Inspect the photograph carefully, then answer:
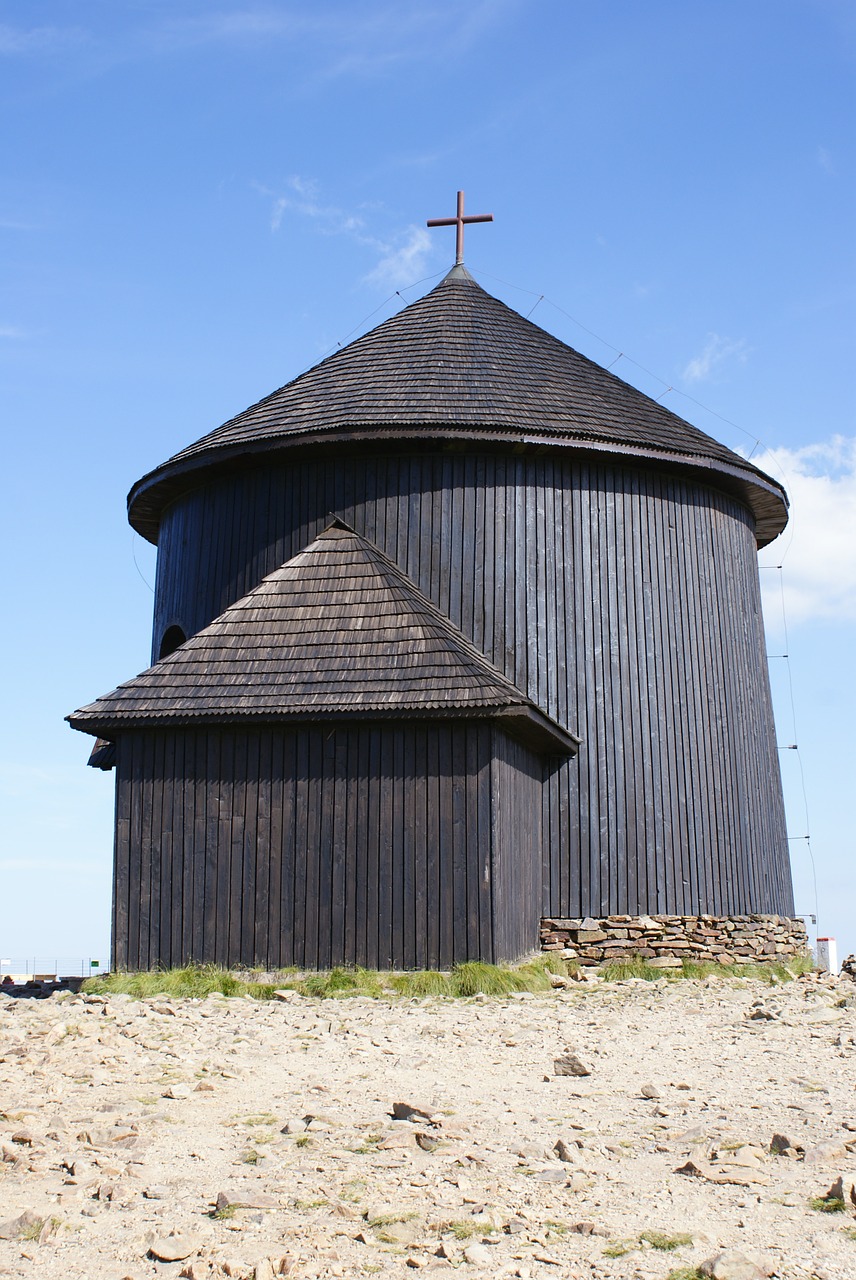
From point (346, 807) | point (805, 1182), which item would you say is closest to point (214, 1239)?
point (805, 1182)

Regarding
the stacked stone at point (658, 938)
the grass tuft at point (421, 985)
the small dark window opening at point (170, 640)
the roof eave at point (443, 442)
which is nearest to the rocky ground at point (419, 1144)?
the grass tuft at point (421, 985)

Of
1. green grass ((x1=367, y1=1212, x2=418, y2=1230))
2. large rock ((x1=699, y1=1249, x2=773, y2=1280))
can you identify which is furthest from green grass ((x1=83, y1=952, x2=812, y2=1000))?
large rock ((x1=699, y1=1249, x2=773, y2=1280))

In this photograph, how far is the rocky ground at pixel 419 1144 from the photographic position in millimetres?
5520

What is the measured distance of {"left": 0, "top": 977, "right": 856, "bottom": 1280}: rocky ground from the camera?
5.52 m

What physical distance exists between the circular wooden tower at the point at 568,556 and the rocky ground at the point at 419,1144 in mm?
4592

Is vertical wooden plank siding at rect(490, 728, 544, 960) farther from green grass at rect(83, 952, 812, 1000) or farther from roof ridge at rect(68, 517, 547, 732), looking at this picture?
roof ridge at rect(68, 517, 547, 732)

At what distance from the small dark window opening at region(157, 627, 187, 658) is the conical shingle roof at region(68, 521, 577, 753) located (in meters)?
3.62

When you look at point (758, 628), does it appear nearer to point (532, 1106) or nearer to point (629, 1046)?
point (629, 1046)

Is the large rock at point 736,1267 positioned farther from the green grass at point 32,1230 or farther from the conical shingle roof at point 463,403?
the conical shingle roof at point 463,403

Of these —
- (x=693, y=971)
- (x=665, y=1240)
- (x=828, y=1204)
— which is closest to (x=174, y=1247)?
(x=665, y=1240)

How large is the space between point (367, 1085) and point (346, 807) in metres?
5.29

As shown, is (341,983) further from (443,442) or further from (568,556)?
(443,442)

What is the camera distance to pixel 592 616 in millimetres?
16250

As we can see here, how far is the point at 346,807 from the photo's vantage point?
13719mm
